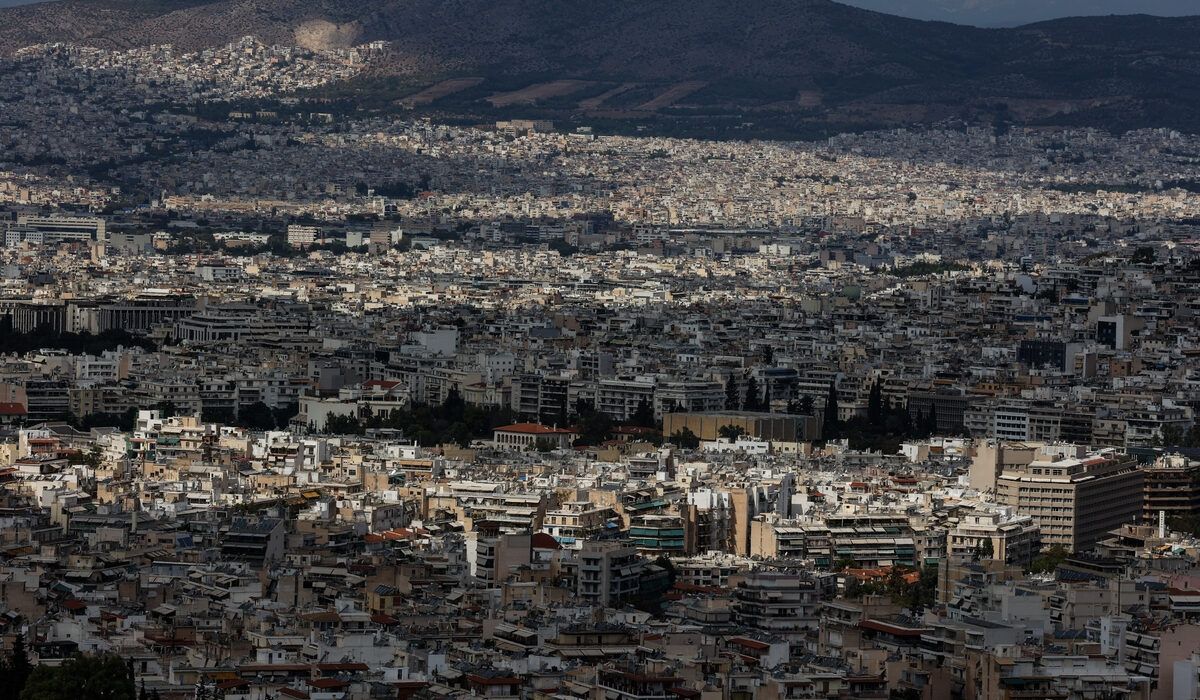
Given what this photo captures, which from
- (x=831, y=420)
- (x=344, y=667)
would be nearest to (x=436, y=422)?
(x=831, y=420)

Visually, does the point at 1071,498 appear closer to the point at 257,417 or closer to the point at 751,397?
the point at 751,397

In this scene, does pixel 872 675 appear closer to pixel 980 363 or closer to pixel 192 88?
pixel 980 363

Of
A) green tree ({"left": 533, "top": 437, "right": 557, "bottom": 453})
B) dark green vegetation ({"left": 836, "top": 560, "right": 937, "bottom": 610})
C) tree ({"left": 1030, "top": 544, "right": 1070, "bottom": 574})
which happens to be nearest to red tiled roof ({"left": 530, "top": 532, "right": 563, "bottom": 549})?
dark green vegetation ({"left": 836, "top": 560, "right": 937, "bottom": 610})

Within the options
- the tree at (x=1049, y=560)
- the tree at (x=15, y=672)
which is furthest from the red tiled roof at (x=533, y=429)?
the tree at (x=15, y=672)

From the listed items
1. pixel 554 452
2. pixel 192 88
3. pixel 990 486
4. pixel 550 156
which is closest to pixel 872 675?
pixel 990 486

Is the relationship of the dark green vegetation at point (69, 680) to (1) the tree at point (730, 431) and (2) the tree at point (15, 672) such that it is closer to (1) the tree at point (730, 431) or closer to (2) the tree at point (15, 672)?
(2) the tree at point (15, 672)

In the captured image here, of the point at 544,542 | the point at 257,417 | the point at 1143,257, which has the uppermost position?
the point at 1143,257
